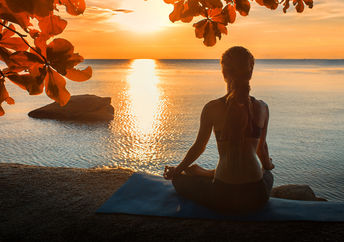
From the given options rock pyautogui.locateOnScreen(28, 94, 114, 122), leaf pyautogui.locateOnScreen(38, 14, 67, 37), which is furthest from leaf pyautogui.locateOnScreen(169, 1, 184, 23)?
rock pyautogui.locateOnScreen(28, 94, 114, 122)

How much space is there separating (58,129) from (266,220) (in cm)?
1254

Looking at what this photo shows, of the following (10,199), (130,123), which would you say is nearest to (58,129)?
(130,123)

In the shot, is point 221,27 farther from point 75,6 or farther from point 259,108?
point 259,108

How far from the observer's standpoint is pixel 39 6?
91 cm

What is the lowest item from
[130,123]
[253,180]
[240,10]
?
[130,123]

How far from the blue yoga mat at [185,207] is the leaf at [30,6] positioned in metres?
2.46

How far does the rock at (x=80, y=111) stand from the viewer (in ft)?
52.1

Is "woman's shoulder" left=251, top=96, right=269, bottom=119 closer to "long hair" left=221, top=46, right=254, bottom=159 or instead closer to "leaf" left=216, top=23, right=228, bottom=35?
"long hair" left=221, top=46, right=254, bottom=159

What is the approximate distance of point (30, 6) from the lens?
889mm

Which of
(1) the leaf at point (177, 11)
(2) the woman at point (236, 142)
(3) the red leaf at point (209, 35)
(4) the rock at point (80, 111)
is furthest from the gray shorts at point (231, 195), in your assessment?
(4) the rock at point (80, 111)

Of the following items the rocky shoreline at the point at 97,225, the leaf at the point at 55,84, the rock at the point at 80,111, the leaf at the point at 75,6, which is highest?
the leaf at the point at 75,6

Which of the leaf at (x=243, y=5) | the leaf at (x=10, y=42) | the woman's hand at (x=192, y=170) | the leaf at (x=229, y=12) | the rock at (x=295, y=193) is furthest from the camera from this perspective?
the rock at (x=295, y=193)

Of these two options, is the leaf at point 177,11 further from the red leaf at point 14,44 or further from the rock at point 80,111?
the rock at point 80,111

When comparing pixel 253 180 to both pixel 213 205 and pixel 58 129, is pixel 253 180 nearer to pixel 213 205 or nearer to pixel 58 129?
pixel 213 205
